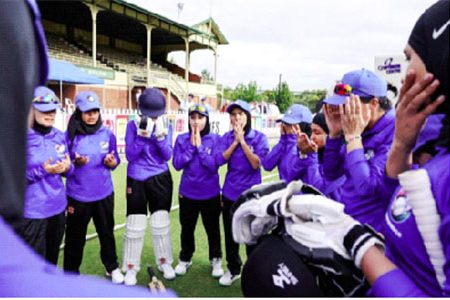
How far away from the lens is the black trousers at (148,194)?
4.24 m

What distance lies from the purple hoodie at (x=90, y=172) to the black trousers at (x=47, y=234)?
1.44 ft

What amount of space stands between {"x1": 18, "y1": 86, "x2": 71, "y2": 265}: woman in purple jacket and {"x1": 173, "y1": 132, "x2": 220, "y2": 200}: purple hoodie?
128cm

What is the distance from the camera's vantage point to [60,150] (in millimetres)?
3539

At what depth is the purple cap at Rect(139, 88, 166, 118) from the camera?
14.0ft

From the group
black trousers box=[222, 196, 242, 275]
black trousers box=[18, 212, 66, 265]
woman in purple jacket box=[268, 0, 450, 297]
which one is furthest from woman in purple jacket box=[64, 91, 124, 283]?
woman in purple jacket box=[268, 0, 450, 297]

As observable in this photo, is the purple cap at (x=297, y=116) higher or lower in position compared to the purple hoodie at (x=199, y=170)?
higher

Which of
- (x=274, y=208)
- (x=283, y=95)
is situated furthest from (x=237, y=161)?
(x=283, y=95)

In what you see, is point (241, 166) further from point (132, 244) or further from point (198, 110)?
point (132, 244)

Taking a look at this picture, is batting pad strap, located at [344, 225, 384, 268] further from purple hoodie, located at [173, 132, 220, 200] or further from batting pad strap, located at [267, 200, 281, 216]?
purple hoodie, located at [173, 132, 220, 200]

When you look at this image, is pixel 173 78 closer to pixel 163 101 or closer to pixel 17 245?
pixel 163 101

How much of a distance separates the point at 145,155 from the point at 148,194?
41 centimetres

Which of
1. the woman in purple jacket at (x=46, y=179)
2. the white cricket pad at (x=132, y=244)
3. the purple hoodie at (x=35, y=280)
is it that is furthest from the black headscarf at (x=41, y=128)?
the purple hoodie at (x=35, y=280)

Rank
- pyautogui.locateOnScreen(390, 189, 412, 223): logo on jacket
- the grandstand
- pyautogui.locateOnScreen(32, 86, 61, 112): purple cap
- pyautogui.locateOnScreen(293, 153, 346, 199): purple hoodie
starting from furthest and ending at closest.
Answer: the grandstand, pyautogui.locateOnScreen(293, 153, 346, 199): purple hoodie, pyautogui.locateOnScreen(32, 86, 61, 112): purple cap, pyautogui.locateOnScreen(390, 189, 412, 223): logo on jacket

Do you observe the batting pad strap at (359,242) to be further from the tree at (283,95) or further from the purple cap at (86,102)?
the tree at (283,95)
